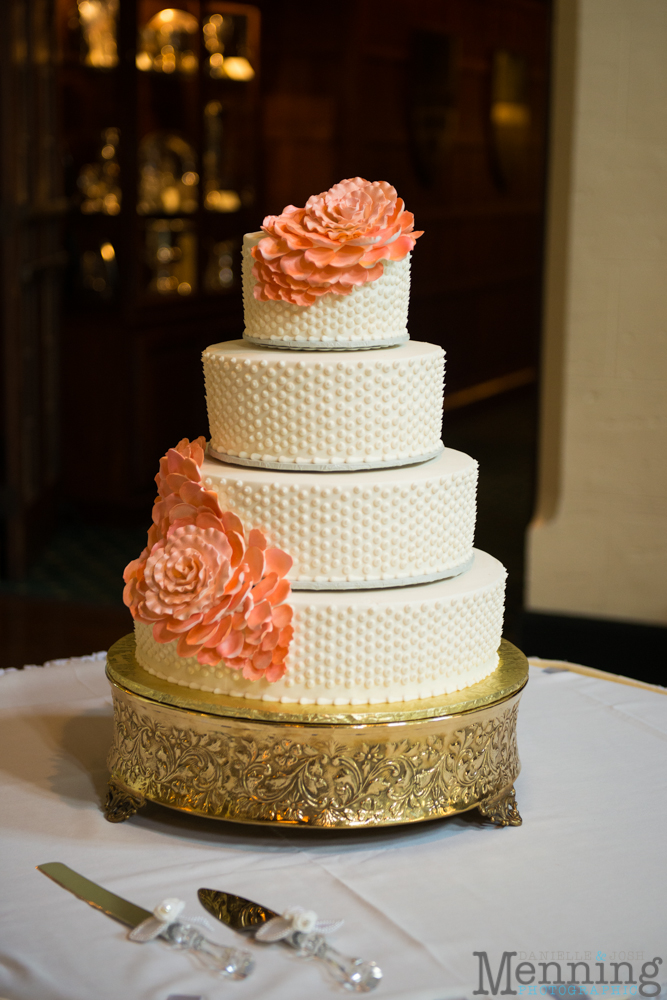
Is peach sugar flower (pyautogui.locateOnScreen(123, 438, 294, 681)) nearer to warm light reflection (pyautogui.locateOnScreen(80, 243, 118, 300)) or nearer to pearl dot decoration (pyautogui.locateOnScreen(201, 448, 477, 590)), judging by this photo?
pearl dot decoration (pyautogui.locateOnScreen(201, 448, 477, 590))

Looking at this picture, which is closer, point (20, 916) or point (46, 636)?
point (20, 916)

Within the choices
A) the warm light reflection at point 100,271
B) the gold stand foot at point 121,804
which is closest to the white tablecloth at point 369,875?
the gold stand foot at point 121,804

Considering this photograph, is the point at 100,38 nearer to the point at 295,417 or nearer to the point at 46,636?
the point at 46,636

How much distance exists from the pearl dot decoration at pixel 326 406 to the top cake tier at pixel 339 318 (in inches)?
0.7

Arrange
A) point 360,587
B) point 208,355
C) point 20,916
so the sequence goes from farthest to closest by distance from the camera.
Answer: point 208,355, point 360,587, point 20,916

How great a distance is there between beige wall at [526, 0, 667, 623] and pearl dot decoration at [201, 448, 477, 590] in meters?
2.23

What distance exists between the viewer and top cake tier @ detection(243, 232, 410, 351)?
5.73ft

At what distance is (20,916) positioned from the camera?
1423mm

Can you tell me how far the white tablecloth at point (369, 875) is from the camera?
1.32 meters

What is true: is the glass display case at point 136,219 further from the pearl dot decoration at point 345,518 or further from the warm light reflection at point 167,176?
the pearl dot decoration at point 345,518

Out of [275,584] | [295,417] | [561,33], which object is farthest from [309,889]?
[561,33]

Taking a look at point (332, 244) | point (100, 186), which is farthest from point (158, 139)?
point (332, 244)

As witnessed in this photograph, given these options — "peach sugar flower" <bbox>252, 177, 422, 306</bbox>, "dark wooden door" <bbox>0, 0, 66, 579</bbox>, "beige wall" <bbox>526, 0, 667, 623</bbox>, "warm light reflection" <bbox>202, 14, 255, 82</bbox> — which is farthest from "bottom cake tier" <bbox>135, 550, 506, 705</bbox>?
"warm light reflection" <bbox>202, 14, 255, 82</bbox>

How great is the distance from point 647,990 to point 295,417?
0.90m
